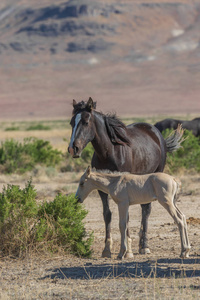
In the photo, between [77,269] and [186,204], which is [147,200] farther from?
[186,204]

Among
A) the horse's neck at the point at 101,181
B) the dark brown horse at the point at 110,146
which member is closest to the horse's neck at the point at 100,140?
the dark brown horse at the point at 110,146

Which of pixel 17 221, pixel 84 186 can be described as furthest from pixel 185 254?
pixel 17 221

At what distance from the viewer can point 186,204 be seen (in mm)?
14391

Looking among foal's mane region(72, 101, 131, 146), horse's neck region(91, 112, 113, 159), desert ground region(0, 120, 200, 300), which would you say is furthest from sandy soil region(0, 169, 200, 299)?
foal's mane region(72, 101, 131, 146)

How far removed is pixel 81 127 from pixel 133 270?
93.6 inches

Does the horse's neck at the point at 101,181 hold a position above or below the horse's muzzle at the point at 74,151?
below

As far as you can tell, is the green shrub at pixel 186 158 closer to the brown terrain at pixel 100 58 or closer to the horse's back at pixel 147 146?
the horse's back at pixel 147 146

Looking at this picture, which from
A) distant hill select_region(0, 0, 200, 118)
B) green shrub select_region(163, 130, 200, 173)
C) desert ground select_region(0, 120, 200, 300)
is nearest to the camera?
desert ground select_region(0, 120, 200, 300)

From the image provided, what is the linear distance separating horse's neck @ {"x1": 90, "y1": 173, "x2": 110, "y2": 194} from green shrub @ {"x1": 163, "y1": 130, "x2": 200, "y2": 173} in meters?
10.7

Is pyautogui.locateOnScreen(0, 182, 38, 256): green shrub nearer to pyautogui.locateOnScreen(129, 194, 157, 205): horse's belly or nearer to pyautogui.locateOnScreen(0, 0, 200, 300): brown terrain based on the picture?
pyautogui.locateOnScreen(129, 194, 157, 205): horse's belly

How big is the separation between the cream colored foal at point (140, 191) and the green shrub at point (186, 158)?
10.7m

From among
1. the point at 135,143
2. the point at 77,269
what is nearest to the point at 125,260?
the point at 77,269

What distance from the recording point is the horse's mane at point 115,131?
9.36 m

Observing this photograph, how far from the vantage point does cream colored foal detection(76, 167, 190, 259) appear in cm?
832
